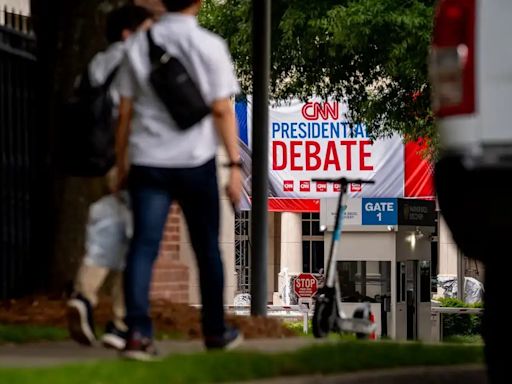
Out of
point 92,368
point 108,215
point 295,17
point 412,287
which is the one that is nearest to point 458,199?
point 92,368

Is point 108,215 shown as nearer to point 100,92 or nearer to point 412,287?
point 100,92

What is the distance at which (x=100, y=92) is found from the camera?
8625 millimetres

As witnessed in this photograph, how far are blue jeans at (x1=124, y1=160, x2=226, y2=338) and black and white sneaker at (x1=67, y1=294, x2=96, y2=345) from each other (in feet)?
3.29

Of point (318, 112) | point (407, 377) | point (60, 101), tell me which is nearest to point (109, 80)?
point (407, 377)

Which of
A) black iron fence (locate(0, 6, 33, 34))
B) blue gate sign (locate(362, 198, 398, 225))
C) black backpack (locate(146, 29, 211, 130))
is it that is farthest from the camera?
blue gate sign (locate(362, 198, 398, 225))

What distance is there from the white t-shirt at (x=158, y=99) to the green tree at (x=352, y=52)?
15.9 meters

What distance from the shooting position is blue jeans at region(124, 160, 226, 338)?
25.9ft

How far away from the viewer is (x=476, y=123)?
6707 mm

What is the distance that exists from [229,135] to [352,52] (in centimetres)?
1750

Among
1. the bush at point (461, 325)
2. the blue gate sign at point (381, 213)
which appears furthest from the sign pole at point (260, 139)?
the bush at point (461, 325)

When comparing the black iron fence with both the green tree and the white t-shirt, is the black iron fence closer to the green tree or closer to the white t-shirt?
the white t-shirt

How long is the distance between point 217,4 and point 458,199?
2260 cm

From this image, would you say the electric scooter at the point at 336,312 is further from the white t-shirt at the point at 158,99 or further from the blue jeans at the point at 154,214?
the white t-shirt at the point at 158,99

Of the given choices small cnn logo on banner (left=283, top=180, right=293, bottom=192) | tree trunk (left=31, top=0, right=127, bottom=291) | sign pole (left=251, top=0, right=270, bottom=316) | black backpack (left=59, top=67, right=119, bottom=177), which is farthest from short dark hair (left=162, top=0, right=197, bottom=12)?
small cnn logo on banner (left=283, top=180, right=293, bottom=192)
